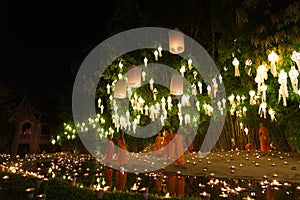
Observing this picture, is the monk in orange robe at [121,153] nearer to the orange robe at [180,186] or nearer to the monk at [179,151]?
the monk at [179,151]

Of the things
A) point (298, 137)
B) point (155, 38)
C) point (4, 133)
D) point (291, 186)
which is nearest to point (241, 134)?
point (298, 137)

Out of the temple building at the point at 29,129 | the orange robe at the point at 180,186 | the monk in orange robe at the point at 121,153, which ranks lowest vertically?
the orange robe at the point at 180,186

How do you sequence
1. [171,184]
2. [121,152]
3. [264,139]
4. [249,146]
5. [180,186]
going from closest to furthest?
[180,186], [171,184], [121,152], [264,139], [249,146]

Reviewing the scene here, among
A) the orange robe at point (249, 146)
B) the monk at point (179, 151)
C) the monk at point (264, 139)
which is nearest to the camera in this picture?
the monk at point (179, 151)

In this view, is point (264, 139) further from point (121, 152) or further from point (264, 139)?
point (121, 152)

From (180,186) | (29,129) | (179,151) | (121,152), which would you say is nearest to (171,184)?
(180,186)

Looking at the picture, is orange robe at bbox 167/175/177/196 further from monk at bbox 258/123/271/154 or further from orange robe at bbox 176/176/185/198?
monk at bbox 258/123/271/154

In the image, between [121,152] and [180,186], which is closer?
[180,186]

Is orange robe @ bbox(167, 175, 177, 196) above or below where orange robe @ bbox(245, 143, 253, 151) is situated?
below

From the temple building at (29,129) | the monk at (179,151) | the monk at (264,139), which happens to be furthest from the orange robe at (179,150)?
the temple building at (29,129)

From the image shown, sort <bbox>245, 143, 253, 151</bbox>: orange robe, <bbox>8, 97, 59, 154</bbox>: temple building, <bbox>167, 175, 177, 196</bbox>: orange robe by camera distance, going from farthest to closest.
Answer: <bbox>8, 97, 59, 154</bbox>: temple building < <bbox>245, 143, 253, 151</bbox>: orange robe < <bbox>167, 175, 177, 196</bbox>: orange robe

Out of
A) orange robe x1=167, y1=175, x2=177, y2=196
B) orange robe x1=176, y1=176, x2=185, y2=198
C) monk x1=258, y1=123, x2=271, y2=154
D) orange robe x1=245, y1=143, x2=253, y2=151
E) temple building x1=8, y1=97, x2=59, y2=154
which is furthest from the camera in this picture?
temple building x1=8, y1=97, x2=59, y2=154

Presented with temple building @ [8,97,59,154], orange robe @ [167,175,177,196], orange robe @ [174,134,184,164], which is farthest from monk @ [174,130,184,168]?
temple building @ [8,97,59,154]

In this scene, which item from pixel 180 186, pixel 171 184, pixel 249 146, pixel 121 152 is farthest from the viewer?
pixel 249 146
